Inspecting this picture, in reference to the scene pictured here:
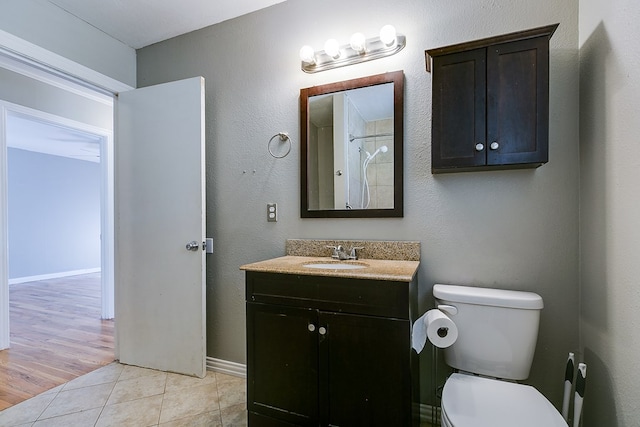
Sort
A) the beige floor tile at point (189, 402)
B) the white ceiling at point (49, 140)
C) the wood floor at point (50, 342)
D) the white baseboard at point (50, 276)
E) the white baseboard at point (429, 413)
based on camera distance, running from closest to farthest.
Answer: the white baseboard at point (429, 413)
the beige floor tile at point (189, 402)
the wood floor at point (50, 342)
the white ceiling at point (49, 140)
the white baseboard at point (50, 276)

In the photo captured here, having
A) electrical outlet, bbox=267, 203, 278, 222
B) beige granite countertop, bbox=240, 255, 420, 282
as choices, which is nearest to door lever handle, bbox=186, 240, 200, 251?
electrical outlet, bbox=267, 203, 278, 222

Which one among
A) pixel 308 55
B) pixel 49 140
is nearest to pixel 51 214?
pixel 49 140

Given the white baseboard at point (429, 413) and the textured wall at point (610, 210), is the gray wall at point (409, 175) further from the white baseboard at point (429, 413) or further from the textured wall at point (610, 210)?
the white baseboard at point (429, 413)

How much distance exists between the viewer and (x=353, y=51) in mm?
1802

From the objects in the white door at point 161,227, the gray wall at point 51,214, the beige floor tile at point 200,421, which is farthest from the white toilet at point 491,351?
the gray wall at point 51,214

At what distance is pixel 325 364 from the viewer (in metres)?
1.38

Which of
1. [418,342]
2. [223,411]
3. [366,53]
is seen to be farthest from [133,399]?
[366,53]

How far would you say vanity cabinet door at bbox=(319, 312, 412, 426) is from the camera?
126 centimetres

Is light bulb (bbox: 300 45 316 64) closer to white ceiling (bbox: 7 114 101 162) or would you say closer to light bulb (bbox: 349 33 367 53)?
light bulb (bbox: 349 33 367 53)

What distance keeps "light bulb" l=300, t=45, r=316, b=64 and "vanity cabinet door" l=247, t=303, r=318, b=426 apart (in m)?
1.44

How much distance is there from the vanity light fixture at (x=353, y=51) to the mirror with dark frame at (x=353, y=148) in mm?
119

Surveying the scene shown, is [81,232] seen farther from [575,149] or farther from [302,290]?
[575,149]

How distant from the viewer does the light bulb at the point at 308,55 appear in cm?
186

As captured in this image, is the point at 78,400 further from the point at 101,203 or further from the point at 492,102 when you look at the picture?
the point at 492,102
